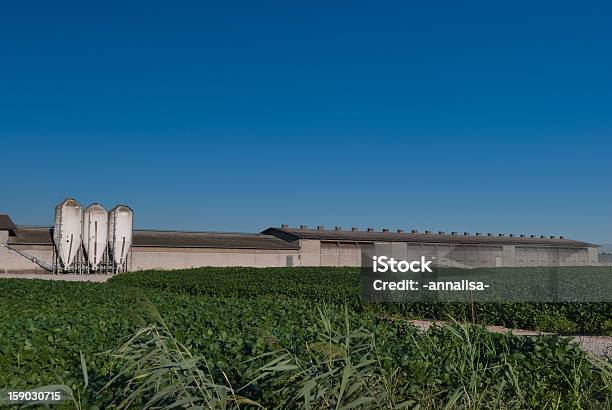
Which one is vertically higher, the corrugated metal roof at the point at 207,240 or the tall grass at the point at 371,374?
the corrugated metal roof at the point at 207,240

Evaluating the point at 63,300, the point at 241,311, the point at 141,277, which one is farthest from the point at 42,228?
the point at 241,311

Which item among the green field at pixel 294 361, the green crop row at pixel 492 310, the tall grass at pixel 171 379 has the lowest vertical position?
the green crop row at pixel 492 310

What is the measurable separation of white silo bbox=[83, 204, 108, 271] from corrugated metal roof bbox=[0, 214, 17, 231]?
4402mm

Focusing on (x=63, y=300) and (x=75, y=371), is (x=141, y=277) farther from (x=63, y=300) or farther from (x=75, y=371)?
(x=75, y=371)

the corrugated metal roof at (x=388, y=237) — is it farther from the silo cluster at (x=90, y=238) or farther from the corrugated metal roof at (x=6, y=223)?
the corrugated metal roof at (x=6, y=223)

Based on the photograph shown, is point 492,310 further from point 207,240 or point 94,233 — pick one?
point 94,233

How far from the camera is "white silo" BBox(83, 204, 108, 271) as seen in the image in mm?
35750

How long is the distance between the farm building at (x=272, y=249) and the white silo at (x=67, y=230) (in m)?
0.58

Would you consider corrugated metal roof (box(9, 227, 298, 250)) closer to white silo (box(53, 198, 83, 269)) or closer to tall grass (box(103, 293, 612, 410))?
white silo (box(53, 198, 83, 269))

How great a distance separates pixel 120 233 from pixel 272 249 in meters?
10.7

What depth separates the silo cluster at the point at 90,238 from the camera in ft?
114

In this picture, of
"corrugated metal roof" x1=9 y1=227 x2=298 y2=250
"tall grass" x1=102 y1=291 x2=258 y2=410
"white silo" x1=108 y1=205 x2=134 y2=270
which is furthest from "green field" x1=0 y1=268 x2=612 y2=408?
"corrugated metal roof" x1=9 y1=227 x2=298 y2=250

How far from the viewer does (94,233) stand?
3609 centimetres

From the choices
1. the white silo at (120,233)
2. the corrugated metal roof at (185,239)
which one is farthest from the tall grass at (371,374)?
the corrugated metal roof at (185,239)
